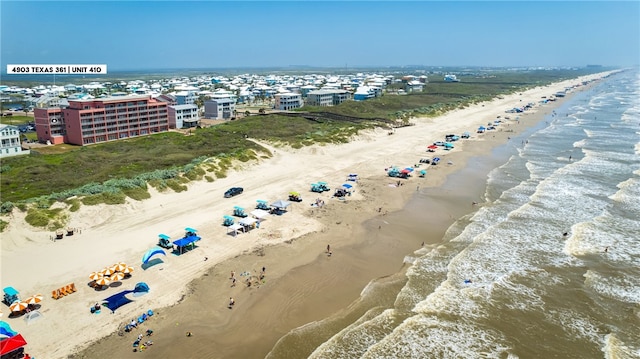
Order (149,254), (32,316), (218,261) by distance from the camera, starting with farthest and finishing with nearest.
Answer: (218,261), (149,254), (32,316)

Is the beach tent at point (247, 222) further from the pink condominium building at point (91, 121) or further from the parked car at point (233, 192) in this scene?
the pink condominium building at point (91, 121)

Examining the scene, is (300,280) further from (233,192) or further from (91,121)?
(91,121)

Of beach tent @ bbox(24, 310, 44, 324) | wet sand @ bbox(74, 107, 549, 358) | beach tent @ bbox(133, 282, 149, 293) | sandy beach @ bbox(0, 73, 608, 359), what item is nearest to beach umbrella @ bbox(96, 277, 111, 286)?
sandy beach @ bbox(0, 73, 608, 359)

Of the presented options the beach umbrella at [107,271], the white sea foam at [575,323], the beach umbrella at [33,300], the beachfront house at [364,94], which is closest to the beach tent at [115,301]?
the beach umbrella at [107,271]

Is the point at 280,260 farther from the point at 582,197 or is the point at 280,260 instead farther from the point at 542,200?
the point at 582,197

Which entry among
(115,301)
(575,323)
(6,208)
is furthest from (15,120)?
(575,323)

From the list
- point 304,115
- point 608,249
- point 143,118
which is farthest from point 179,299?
point 304,115
